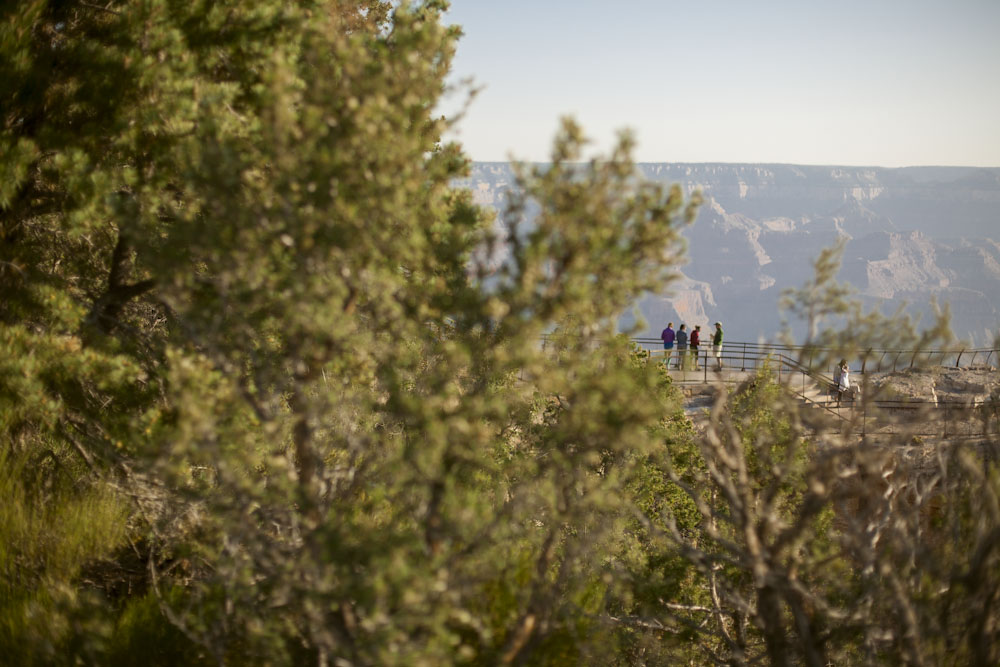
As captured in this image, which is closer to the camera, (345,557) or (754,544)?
(345,557)

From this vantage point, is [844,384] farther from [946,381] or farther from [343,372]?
[343,372]

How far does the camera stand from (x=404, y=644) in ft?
12.2

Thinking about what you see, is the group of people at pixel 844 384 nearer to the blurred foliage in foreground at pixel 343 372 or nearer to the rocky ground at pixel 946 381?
the rocky ground at pixel 946 381

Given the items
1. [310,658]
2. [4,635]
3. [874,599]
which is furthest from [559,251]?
[4,635]

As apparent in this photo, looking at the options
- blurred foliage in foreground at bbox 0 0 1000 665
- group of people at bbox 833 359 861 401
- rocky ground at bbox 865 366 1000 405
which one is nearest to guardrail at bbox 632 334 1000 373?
rocky ground at bbox 865 366 1000 405

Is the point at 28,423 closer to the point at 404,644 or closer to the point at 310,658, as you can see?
the point at 310,658

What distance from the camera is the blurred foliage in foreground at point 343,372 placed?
3.99 meters

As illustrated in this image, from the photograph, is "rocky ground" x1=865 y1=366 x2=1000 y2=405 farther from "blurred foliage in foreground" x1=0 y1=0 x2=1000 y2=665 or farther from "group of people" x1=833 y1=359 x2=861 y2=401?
"blurred foliage in foreground" x1=0 y1=0 x2=1000 y2=665

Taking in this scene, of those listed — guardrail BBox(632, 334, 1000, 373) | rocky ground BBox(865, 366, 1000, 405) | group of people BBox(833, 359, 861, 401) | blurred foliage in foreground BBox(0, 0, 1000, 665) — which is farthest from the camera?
rocky ground BBox(865, 366, 1000, 405)

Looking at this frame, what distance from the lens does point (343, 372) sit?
4.84m

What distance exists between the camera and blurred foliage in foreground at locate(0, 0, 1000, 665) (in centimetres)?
399

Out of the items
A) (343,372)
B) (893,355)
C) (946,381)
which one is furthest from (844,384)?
(343,372)

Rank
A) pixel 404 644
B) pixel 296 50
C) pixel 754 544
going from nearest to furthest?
1. pixel 404 644
2. pixel 754 544
3. pixel 296 50

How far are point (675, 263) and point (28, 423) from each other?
7966 mm
